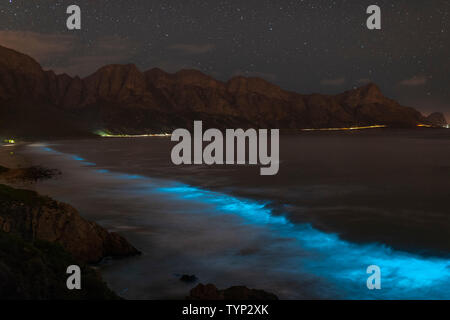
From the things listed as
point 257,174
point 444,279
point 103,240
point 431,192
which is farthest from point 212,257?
point 257,174

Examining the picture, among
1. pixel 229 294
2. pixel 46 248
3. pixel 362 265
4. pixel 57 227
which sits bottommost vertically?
pixel 362 265

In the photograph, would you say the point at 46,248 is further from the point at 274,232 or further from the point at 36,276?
the point at 274,232

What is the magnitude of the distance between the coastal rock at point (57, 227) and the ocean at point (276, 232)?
0.70 meters

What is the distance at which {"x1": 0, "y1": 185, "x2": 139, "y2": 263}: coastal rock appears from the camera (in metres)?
11.2

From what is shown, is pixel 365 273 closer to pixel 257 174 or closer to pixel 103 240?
pixel 103 240

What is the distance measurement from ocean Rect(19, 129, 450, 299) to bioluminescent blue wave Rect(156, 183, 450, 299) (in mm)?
30

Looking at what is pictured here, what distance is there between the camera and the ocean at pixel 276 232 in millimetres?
10695

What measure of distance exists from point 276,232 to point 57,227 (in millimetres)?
8530

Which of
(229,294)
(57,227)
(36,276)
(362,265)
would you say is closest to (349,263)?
(362,265)

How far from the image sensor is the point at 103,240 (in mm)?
12164

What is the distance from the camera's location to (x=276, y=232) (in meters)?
16.5

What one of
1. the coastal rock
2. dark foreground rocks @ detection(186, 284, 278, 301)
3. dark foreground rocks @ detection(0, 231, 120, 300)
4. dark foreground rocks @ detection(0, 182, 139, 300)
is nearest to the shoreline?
the coastal rock
